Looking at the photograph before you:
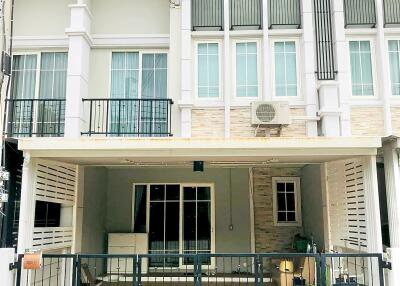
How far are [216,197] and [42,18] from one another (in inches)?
242

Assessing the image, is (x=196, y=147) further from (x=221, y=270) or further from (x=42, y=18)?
(x=42, y=18)

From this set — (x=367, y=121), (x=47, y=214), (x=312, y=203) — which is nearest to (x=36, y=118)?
(x=47, y=214)

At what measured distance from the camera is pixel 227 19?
10102 millimetres

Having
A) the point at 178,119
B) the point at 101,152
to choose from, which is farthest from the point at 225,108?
the point at 101,152

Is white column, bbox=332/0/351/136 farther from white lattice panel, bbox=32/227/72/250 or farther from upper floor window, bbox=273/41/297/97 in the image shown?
white lattice panel, bbox=32/227/72/250

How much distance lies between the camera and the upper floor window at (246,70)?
10031mm

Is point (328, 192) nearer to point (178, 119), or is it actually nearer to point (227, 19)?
point (178, 119)

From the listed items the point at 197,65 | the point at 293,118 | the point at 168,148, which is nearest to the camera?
the point at 168,148

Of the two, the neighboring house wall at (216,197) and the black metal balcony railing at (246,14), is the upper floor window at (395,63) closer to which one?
the black metal balcony railing at (246,14)

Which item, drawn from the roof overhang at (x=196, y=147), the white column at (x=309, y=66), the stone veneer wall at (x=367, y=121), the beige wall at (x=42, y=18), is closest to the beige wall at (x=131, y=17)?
the beige wall at (x=42, y=18)

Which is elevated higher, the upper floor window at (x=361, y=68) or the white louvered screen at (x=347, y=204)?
the upper floor window at (x=361, y=68)

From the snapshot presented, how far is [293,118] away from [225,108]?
1.45 meters

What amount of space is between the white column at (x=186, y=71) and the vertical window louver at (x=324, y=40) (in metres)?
2.82

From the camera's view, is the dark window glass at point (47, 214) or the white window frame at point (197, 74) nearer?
the dark window glass at point (47, 214)
